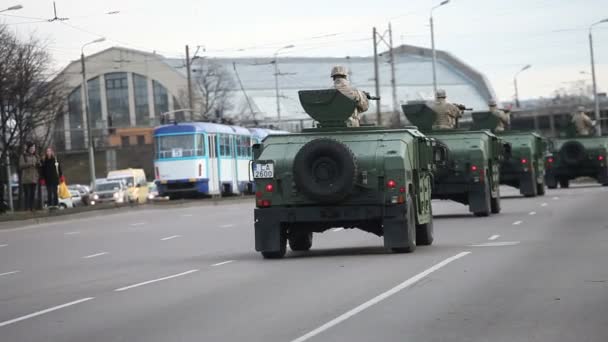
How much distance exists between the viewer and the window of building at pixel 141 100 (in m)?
119

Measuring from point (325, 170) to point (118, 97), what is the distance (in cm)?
10276

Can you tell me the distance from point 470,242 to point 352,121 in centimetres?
278

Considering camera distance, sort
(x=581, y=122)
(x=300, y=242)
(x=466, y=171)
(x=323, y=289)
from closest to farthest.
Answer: (x=323, y=289)
(x=300, y=242)
(x=466, y=171)
(x=581, y=122)

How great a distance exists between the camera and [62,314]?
1295 centimetres

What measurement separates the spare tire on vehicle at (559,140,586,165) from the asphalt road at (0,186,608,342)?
A: 26.1m

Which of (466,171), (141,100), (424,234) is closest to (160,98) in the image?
(141,100)

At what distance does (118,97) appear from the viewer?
394 feet

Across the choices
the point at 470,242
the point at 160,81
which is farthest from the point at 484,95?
the point at 470,242

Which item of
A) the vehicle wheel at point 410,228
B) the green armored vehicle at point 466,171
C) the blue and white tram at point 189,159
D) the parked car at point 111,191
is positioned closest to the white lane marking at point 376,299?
the vehicle wheel at point 410,228

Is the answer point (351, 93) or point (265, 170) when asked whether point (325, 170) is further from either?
point (351, 93)

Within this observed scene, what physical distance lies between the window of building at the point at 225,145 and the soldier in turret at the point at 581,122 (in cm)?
1548

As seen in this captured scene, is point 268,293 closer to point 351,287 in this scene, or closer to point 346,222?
point 351,287

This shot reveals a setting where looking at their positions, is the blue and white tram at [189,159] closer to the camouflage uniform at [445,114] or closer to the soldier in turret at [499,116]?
the soldier in turret at [499,116]

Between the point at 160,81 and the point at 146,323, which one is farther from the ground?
the point at 160,81
